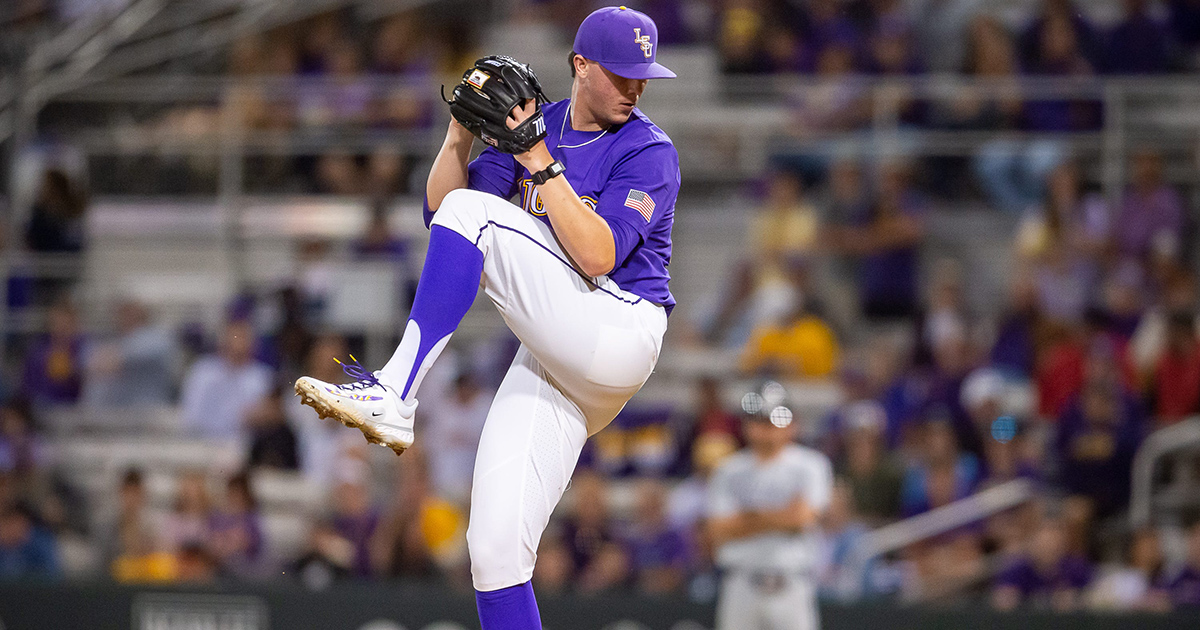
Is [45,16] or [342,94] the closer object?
[342,94]

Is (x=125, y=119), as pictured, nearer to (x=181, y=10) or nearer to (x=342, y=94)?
(x=181, y=10)

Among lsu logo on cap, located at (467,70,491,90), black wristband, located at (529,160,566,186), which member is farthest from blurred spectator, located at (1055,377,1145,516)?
lsu logo on cap, located at (467,70,491,90)

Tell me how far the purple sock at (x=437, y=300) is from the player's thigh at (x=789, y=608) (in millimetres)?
3775

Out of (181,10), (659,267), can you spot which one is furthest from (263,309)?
(659,267)

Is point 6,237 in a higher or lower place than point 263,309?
higher

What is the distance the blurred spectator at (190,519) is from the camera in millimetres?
8469

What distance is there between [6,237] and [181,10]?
8.72ft

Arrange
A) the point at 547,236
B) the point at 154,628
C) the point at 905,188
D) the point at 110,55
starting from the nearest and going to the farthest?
the point at 547,236 → the point at 154,628 → the point at 905,188 → the point at 110,55

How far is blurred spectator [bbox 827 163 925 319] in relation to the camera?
9.42 metres

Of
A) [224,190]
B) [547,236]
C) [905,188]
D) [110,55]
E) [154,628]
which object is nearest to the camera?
[547,236]

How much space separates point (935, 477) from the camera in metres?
8.15

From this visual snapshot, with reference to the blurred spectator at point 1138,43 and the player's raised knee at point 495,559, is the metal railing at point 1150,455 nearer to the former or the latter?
the blurred spectator at point 1138,43

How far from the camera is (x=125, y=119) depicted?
11.8 metres

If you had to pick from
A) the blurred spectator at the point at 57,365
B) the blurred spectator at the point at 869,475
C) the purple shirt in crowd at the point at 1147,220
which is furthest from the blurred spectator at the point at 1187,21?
the blurred spectator at the point at 57,365
